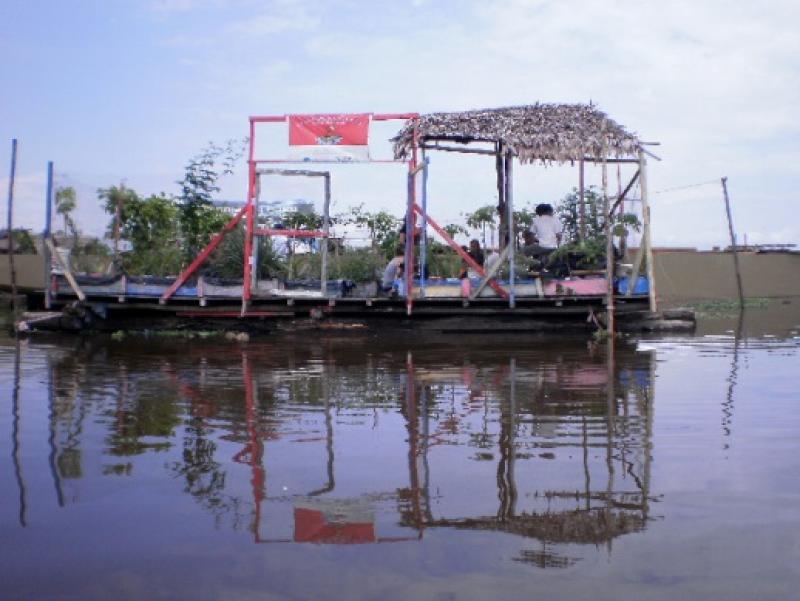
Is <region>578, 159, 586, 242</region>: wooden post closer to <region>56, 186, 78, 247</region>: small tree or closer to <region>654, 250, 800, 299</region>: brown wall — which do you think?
<region>56, 186, 78, 247</region>: small tree

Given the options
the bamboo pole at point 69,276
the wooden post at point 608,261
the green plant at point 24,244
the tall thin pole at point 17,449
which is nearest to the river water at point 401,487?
the tall thin pole at point 17,449

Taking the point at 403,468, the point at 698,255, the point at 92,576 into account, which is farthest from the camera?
the point at 698,255

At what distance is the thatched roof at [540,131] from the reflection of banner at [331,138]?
714mm

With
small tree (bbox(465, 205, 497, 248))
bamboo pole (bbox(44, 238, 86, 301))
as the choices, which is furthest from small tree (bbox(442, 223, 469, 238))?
bamboo pole (bbox(44, 238, 86, 301))

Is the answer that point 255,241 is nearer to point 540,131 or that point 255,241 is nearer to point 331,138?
point 331,138

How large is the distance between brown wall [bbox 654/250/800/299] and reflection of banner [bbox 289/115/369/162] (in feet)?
53.9

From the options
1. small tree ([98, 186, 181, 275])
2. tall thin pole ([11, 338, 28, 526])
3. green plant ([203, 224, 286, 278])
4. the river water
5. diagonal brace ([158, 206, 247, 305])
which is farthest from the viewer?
small tree ([98, 186, 181, 275])

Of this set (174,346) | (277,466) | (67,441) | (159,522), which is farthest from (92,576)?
(174,346)

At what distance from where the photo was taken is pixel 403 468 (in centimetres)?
511

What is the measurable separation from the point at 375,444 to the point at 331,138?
8405 mm

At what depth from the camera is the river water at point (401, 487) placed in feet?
11.3

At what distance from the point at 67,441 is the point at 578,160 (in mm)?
9655

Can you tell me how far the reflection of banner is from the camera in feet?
43.8

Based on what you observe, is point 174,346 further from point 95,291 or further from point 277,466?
point 277,466
